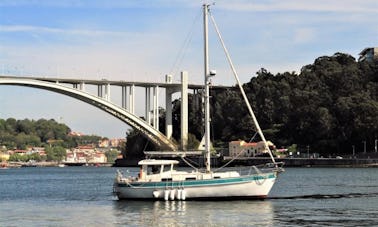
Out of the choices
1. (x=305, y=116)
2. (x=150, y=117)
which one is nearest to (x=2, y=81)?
(x=150, y=117)

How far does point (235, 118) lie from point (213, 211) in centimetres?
8786

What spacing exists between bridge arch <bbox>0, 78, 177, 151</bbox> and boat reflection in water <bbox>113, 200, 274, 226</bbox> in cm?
4704

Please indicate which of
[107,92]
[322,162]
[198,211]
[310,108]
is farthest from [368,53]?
[198,211]

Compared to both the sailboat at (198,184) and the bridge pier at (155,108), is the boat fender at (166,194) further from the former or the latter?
the bridge pier at (155,108)

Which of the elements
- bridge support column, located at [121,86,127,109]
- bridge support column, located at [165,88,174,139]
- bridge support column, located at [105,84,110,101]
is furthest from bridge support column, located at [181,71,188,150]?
bridge support column, located at [105,84,110,101]

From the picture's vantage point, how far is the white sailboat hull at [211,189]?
35531 mm

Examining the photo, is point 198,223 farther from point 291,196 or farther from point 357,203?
point 291,196

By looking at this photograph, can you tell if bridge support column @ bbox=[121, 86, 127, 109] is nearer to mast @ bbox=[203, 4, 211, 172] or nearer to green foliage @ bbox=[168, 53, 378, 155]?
green foliage @ bbox=[168, 53, 378, 155]

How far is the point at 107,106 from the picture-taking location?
3428 inches

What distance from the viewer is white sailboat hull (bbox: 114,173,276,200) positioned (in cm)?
3553

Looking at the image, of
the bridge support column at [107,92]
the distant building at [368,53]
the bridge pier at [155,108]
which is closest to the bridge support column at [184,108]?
the bridge pier at [155,108]

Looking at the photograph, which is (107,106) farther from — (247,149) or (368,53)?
(368,53)

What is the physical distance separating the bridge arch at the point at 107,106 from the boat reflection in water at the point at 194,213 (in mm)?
47042

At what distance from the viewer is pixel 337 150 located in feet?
347
